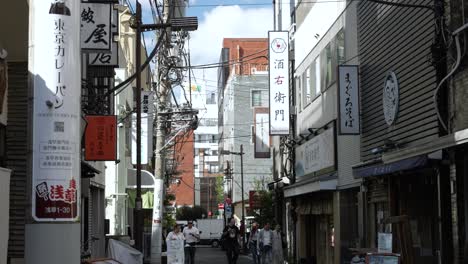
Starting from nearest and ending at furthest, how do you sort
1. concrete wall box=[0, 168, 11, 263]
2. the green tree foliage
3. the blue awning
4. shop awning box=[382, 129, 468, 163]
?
concrete wall box=[0, 168, 11, 263], shop awning box=[382, 129, 468, 163], the blue awning, the green tree foliage

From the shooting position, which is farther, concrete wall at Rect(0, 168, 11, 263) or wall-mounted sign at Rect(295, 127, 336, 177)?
wall-mounted sign at Rect(295, 127, 336, 177)

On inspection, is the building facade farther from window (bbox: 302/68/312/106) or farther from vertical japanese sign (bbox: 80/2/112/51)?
vertical japanese sign (bbox: 80/2/112/51)

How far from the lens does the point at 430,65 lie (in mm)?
13094

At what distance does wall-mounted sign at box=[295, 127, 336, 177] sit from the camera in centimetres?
2206

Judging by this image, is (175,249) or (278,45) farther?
(278,45)

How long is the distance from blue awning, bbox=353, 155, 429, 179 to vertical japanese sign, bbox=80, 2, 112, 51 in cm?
638

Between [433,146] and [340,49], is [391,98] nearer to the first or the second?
[433,146]

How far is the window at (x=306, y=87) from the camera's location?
26812mm

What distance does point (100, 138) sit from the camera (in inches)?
720

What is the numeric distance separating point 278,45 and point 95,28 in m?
13.3

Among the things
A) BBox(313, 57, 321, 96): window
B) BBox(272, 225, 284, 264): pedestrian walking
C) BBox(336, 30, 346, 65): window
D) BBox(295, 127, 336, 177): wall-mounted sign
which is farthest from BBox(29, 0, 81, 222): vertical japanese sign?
BBox(313, 57, 321, 96): window

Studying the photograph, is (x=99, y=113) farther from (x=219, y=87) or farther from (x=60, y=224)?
(x=219, y=87)

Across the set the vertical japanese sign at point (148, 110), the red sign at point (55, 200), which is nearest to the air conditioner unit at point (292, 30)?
the vertical japanese sign at point (148, 110)

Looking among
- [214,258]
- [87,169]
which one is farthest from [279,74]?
[214,258]
